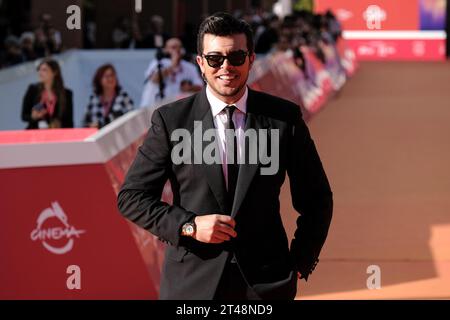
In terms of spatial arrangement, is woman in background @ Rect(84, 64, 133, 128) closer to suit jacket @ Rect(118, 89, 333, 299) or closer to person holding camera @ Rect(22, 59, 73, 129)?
person holding camera @ Rect(22, 59, 73, 129)

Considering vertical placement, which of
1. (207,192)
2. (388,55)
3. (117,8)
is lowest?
(388,55)

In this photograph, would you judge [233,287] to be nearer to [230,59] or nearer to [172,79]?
[230,59]

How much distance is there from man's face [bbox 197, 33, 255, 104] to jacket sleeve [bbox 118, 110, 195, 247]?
0.24 meters

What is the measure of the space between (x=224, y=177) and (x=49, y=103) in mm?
8100

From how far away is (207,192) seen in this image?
451 cm

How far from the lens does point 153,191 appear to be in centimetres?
459

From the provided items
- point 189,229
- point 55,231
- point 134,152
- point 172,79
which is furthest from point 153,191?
point 172,79

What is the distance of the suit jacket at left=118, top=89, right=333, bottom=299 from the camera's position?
14.8 ft

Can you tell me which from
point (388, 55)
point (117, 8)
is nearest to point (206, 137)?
point (117, 8)

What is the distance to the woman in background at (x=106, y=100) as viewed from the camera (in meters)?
12.9

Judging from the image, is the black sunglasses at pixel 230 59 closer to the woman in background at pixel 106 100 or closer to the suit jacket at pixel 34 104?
the suit jacket at pixel 34 104

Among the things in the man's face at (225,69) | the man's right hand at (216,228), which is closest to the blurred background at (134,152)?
the man's face at (225,69)
